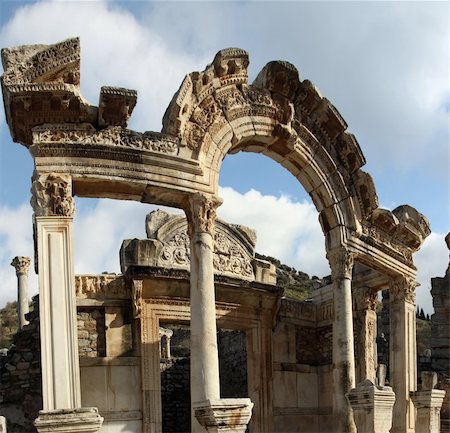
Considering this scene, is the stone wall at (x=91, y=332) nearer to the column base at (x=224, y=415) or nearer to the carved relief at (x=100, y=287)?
the carved relief at (x=100, y=287)

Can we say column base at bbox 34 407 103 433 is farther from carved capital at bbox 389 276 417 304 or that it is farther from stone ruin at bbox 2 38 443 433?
carved capital at bbox 389 276 417 304

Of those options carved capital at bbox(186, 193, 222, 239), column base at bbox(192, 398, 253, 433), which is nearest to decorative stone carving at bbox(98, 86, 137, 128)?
carved capital at bbox(186, 193, 222, 239)

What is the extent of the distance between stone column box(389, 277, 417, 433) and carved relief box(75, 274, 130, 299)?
577 cm

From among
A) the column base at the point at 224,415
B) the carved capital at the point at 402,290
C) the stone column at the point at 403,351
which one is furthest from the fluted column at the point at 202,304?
the carved capital at the point at 402,290

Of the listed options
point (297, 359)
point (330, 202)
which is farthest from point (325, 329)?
point (330, 202)

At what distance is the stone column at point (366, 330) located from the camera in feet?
55.0

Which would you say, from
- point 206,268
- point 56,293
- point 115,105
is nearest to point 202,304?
point 206,268

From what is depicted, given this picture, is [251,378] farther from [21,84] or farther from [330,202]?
[21,84]

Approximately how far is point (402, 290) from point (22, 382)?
26.6 feet

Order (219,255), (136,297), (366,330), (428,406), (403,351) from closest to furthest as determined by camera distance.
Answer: (428,406), (136,297), (403,351), (219,255), (366,330)

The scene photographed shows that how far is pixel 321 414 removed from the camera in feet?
56.4

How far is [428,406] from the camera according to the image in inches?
556

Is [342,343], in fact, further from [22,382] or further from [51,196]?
[22,382]

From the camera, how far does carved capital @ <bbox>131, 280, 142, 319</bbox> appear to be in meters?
14.6
